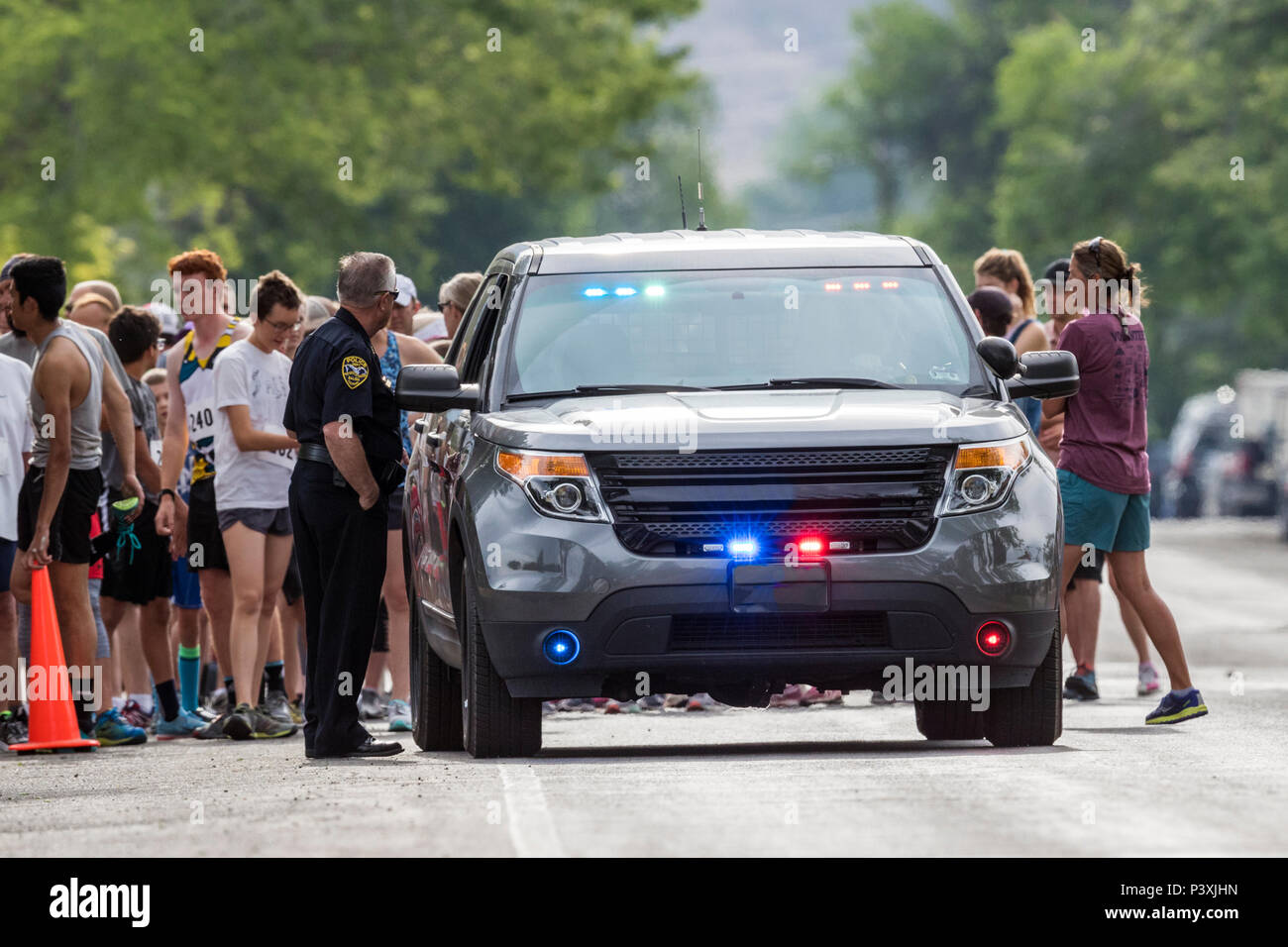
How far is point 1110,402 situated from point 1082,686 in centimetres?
225

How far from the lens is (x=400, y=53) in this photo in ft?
144

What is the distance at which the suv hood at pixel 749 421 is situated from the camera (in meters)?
9.47

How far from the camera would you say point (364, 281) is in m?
10.9

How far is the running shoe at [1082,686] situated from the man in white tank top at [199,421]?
4.33 meters

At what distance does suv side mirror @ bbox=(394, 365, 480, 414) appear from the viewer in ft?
33.5

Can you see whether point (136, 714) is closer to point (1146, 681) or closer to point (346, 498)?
point (346, 498)

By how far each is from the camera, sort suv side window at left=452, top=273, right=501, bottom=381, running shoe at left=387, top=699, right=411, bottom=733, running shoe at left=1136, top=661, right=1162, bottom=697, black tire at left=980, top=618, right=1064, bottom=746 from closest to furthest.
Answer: black tire at left=980, top=618, right=1064, bottom=746 < suv side window at left=452, top=273, right=501, bottom=381 < running shoe at left=387, top=699, right=411, bottom=733 < running shoe at left=1136, top=661, right=1162, bottom=697

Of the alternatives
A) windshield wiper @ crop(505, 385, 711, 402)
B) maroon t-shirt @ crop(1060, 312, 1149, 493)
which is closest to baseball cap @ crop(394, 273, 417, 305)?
maroon t-shirt @ crop(1060, 312, 1149, 493)

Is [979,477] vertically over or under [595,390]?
under

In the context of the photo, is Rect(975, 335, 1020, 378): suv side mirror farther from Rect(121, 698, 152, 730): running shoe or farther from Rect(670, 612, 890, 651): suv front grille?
Answer: Rect(121, 698, 152, 730): running shoe

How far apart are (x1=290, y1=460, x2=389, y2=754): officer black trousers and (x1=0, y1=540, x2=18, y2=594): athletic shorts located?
2042 millimetres

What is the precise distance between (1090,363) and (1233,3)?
42.1 metres

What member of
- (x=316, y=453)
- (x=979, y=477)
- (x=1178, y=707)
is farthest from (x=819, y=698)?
(x=979, y=477)
